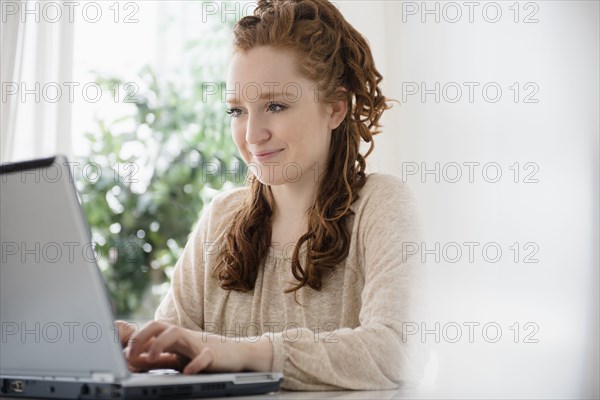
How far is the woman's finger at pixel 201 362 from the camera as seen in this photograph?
106 cm

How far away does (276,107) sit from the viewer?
1.61 m

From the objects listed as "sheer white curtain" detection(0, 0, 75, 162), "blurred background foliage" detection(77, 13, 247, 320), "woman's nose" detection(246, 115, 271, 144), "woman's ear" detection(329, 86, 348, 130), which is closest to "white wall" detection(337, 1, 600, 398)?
"woman's ear" detection(329, 86, 348, 130)

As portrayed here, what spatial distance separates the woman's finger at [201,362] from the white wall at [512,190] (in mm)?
554

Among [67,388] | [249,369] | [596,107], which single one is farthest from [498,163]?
[67,388]

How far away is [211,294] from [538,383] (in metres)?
0.75

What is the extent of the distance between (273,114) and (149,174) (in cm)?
205

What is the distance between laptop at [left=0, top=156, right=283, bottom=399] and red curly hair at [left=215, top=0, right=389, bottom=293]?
1.94 feet

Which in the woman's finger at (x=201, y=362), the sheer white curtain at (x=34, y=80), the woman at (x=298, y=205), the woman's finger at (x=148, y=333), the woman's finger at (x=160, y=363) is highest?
the sheer white curtain at (x=34, y=80)

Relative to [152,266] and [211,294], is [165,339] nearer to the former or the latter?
[211,294]

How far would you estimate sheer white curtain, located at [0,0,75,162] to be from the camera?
2445 mm

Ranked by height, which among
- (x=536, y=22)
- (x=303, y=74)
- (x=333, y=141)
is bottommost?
(x=333, y=141)

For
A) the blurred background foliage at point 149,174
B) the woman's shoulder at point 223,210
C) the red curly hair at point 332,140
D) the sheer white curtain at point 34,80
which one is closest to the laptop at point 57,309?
the red curly hair at point 332,140

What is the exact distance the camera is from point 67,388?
37.2 inches

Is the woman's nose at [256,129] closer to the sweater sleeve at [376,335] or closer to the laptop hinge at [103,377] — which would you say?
the sweater sleeve at [376,335]
